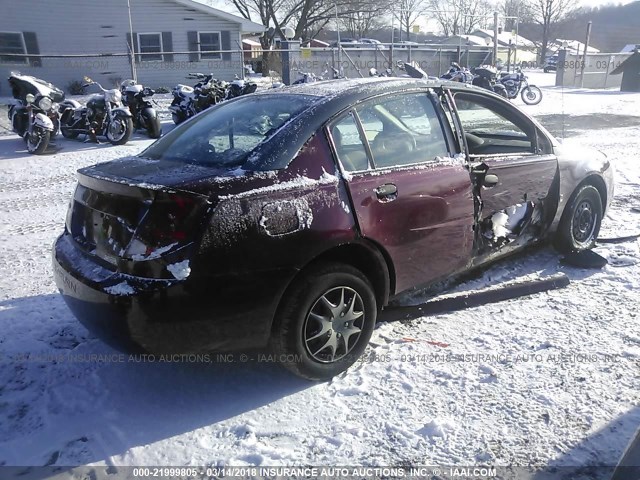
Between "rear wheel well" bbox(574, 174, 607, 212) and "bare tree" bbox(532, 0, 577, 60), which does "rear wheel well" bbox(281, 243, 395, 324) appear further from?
"bare tree" bbox(532, 0, 577, 60)

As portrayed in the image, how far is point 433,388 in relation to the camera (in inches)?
120

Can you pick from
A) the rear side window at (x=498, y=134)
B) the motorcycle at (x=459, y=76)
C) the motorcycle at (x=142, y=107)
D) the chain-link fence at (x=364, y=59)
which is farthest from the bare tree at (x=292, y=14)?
the rear side window at (x=498, y=134)

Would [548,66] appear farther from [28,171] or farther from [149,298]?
[149,298]

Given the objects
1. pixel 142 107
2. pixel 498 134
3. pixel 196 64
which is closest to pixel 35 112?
pixel 142 107

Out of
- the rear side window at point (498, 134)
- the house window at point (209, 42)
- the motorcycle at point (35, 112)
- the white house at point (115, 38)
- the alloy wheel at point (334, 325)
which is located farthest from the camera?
the house window at point (209, 42)

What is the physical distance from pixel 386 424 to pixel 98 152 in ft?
29.7

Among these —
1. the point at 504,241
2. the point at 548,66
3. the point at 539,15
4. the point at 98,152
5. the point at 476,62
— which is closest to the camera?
the point at 504,241

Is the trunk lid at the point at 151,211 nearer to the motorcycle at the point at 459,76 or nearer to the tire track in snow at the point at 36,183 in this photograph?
the tire track in snow at the point at 36,183

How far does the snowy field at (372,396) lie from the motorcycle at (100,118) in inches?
277

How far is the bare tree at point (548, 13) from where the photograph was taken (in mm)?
65812

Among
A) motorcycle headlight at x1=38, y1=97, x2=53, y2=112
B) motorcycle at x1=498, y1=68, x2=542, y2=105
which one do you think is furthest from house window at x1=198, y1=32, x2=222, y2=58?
motorcycle headlight at x1=38, y1=97, x2=53, y2=112

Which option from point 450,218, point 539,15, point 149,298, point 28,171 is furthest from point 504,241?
point 539,15

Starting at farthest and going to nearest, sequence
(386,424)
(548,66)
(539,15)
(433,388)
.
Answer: (539,15) → (548,66) → (433,388) → (386,424)

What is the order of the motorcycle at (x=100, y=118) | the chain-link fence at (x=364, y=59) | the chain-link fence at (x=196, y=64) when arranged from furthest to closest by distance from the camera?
the chain-link fence at (x=196, y=64)
the chain-link fence at (x=364, y=59)
the motorcycle at (x=100, y=118)
